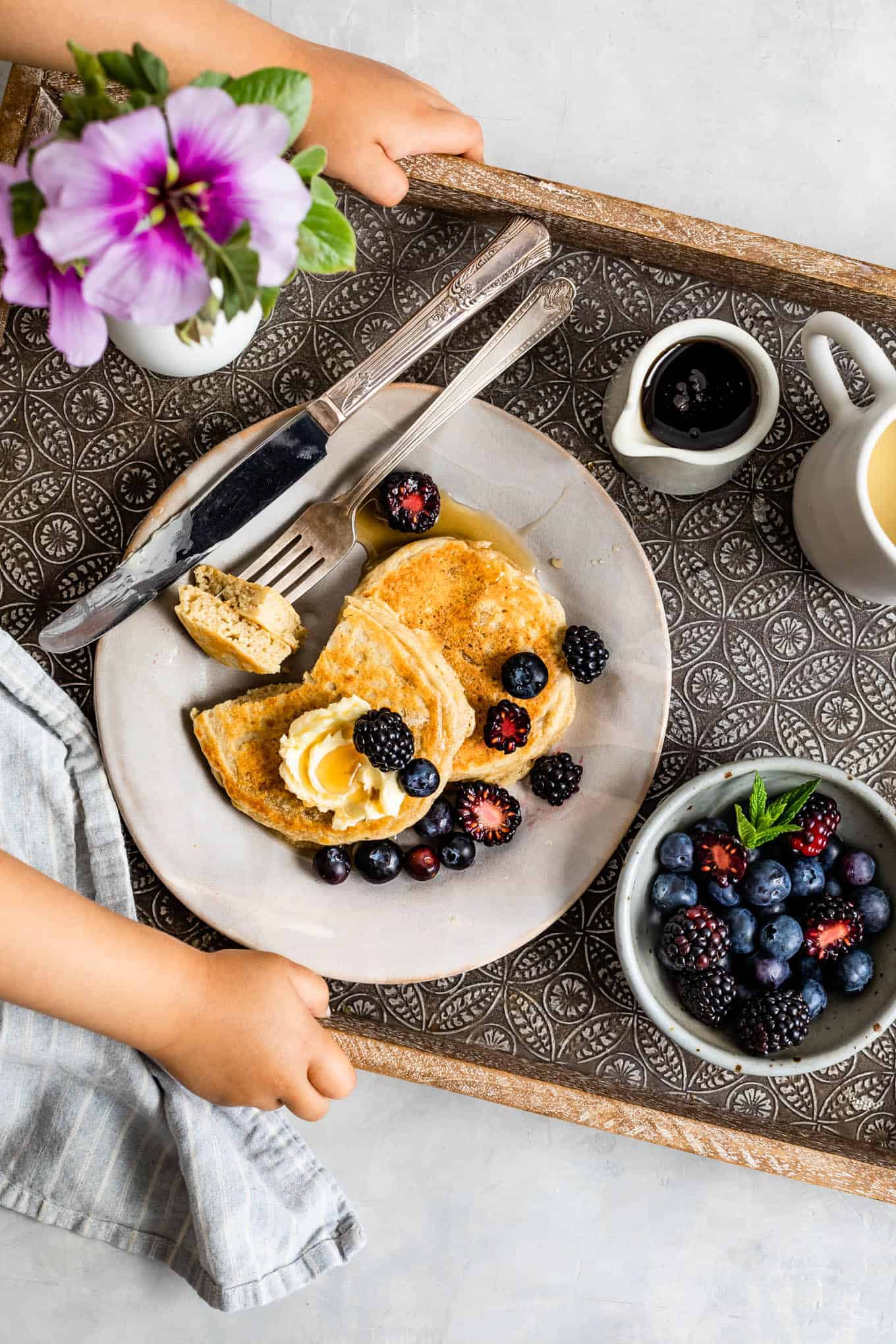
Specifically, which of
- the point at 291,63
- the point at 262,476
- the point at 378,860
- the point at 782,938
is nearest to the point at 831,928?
the point at 782,938

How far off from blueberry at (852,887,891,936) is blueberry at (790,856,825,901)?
0.06 metres

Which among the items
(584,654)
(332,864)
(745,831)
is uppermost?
(584,654)

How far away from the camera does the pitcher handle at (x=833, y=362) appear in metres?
1.33

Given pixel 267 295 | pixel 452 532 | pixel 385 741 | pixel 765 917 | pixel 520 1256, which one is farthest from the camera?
pixel 520 1256

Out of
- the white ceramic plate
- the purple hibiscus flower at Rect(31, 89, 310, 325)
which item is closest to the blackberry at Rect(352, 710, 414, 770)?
the white ceramic plate

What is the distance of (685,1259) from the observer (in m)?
1.69

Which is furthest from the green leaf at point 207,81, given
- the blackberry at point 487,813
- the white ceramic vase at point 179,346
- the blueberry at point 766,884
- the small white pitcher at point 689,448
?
the blueberry at point 766,884

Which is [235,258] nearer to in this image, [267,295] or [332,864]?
[267,295]

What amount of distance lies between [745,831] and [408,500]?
687 mm

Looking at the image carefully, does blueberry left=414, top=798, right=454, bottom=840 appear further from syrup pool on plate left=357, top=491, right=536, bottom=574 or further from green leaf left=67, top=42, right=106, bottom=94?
green leaf left=67, top=42, right=106, bottom=94

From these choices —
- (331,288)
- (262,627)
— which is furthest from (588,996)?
(331,288)

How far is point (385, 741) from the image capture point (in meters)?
1.35

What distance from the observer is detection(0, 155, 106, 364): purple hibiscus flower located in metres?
0.87

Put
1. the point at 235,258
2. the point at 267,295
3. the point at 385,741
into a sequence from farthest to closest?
the point at 385,741, the point at 267,295, the point at 235,258
